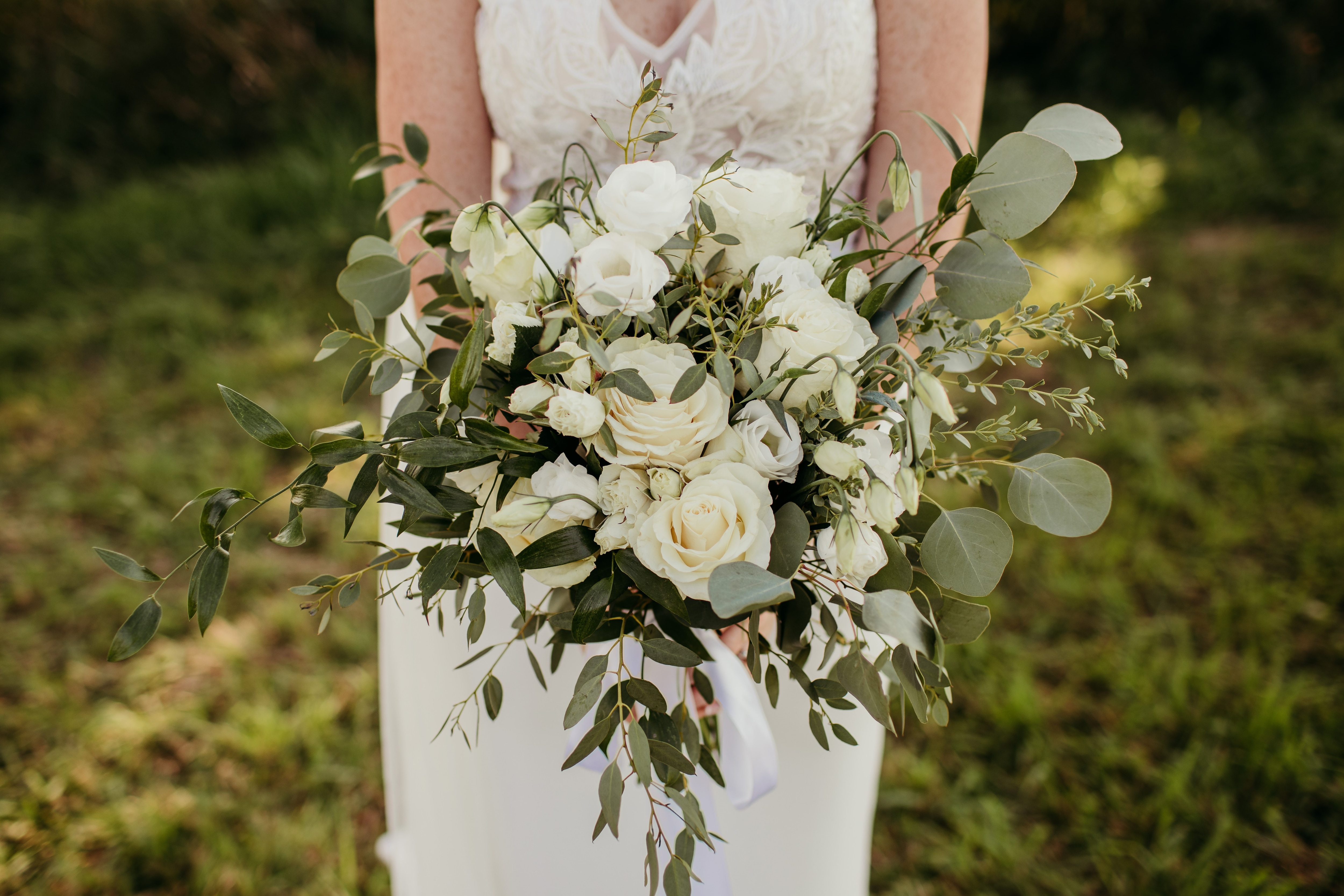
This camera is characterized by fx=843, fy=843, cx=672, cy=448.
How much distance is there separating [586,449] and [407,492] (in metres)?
0.19

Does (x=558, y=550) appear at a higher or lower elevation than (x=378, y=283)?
lower

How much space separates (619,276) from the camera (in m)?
0.83

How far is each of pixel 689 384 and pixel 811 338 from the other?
0.13 metres

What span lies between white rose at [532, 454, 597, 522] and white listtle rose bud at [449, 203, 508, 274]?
22 cm

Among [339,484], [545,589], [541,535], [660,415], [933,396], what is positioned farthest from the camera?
[339,484]

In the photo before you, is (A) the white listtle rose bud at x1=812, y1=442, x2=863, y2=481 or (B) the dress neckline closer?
(A) the white listtle rose bud at x1=812, y1=442, x2=863, y2=481

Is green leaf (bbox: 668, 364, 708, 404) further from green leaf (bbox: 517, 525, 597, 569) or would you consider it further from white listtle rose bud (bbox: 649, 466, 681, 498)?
green leaf (bbox: 517, 525, 597, 569)

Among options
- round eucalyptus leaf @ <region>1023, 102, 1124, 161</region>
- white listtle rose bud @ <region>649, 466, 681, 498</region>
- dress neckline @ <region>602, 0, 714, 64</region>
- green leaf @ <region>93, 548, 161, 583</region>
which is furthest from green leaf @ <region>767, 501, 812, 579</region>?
dress neckline @ <region>602, 0, 714, 64</region>

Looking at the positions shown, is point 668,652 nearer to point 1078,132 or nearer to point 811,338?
point 811,338

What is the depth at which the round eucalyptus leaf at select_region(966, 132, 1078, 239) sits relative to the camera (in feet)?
2.74

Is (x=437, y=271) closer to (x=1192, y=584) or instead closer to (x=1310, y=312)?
(x=1192, y=584)

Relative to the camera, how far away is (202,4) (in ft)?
18.4

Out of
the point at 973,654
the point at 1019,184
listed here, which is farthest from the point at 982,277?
the point at 973,654

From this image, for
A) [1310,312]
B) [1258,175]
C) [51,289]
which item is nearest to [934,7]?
[1310,312]
